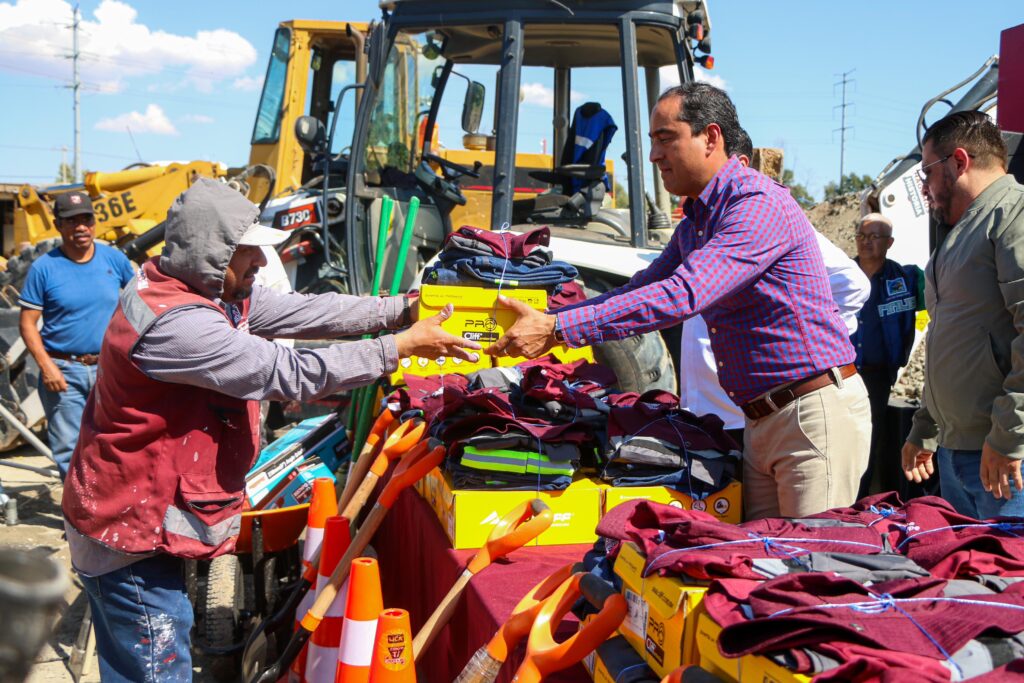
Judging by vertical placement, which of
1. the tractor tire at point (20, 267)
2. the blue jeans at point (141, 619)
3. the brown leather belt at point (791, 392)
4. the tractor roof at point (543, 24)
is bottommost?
the blue jeans at point (141, 619)

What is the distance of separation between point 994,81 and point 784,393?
16.3ft

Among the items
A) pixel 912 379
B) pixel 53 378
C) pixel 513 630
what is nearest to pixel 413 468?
pixel 513 630

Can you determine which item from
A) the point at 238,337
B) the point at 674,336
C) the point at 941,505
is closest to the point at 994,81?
the point at 674,336

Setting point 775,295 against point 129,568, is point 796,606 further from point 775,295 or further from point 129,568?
point 129,568

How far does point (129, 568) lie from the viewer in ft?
8.32

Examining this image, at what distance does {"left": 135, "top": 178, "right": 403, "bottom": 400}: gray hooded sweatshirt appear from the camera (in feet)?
7.73

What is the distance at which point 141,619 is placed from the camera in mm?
2559

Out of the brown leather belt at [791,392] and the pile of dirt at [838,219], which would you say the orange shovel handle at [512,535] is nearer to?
the brown leather belt at [791,392]

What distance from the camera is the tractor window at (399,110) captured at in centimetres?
689

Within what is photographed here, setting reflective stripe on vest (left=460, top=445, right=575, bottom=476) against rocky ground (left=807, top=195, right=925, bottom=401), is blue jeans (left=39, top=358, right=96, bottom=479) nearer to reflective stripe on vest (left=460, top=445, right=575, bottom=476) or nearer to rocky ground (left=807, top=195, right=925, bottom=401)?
reflective stripe on vest (left=460, top=445, right=575, bottom=476)

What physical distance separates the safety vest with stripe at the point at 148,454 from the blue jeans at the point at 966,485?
2178 mm

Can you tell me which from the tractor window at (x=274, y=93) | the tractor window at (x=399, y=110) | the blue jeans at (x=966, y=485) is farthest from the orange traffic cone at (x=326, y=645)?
the tractor window at (x=274, y=93)

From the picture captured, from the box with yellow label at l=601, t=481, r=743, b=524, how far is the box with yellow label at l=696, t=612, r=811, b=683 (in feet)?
3.90

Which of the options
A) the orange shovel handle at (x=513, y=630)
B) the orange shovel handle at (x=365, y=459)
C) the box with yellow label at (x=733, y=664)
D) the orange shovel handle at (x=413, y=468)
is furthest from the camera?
the orange shovel handle at (x=365, y=459)
